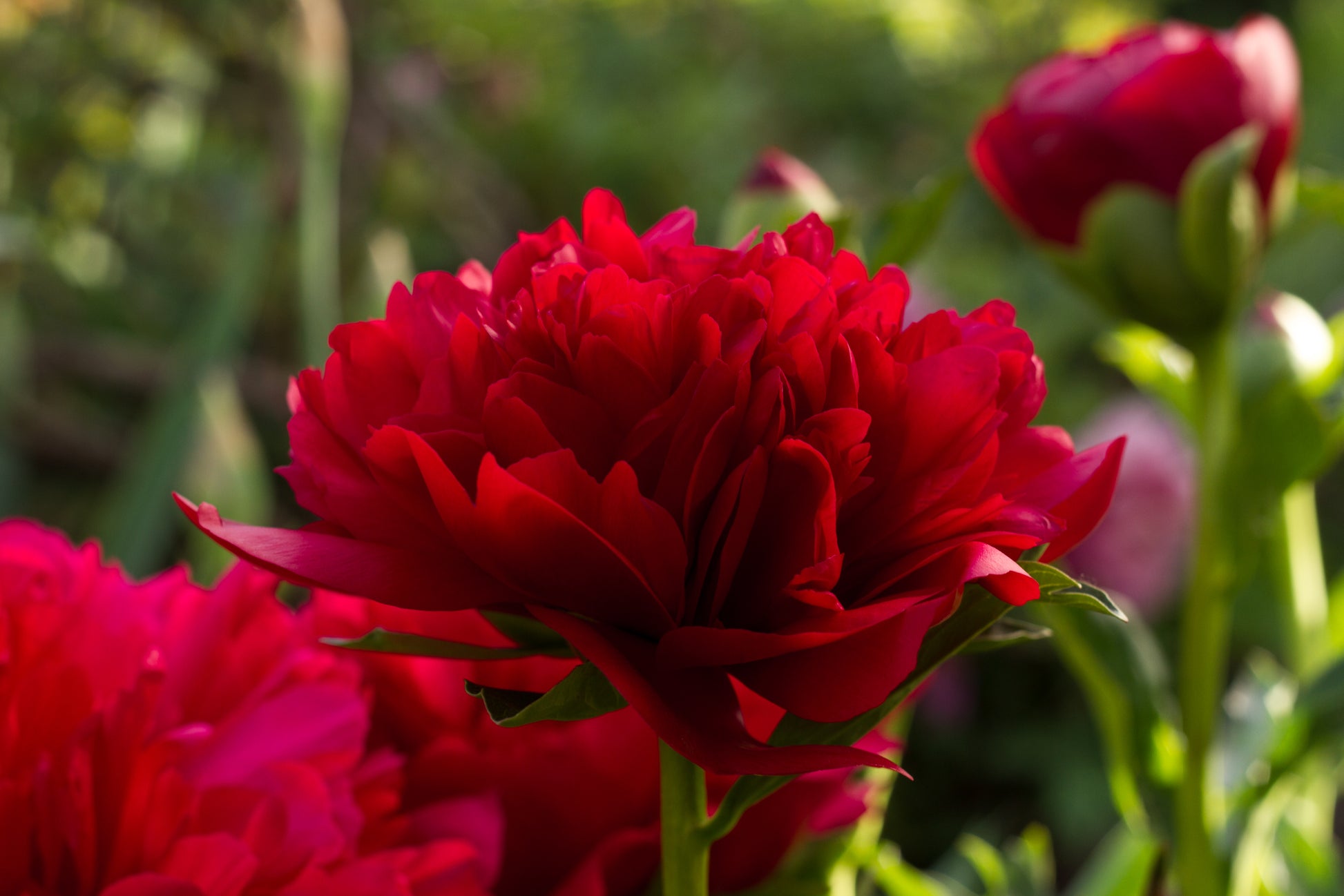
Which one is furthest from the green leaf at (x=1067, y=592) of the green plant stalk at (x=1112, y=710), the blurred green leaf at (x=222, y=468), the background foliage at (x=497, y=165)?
the background foliage at (x=497, y=165)

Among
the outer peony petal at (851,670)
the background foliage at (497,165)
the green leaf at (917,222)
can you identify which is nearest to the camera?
the outer peony petal at (851,670)

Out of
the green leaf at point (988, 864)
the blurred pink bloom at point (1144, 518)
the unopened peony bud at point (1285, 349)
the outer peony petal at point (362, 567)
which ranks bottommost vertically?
the blurred pink bloom at point (1144, 518)

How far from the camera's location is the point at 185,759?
162 millimetres

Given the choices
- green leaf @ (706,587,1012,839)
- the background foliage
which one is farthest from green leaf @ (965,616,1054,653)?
the background foliage

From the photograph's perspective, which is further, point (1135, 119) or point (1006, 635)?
point (1135, 119)

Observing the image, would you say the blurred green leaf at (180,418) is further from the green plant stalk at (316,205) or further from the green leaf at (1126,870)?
the green leaf at (1126,870)

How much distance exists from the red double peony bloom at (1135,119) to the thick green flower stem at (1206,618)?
4cm

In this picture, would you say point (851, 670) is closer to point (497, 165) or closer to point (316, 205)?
point (316, 205)

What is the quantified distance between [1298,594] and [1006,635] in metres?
0.23

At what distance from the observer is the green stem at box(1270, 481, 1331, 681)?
315 mm

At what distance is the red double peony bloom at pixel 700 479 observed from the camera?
0.37 ft

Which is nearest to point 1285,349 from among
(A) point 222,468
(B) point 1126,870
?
(B) point 1126,870

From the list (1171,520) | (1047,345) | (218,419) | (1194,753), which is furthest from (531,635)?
(1047,345)

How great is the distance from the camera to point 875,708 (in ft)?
0.44
